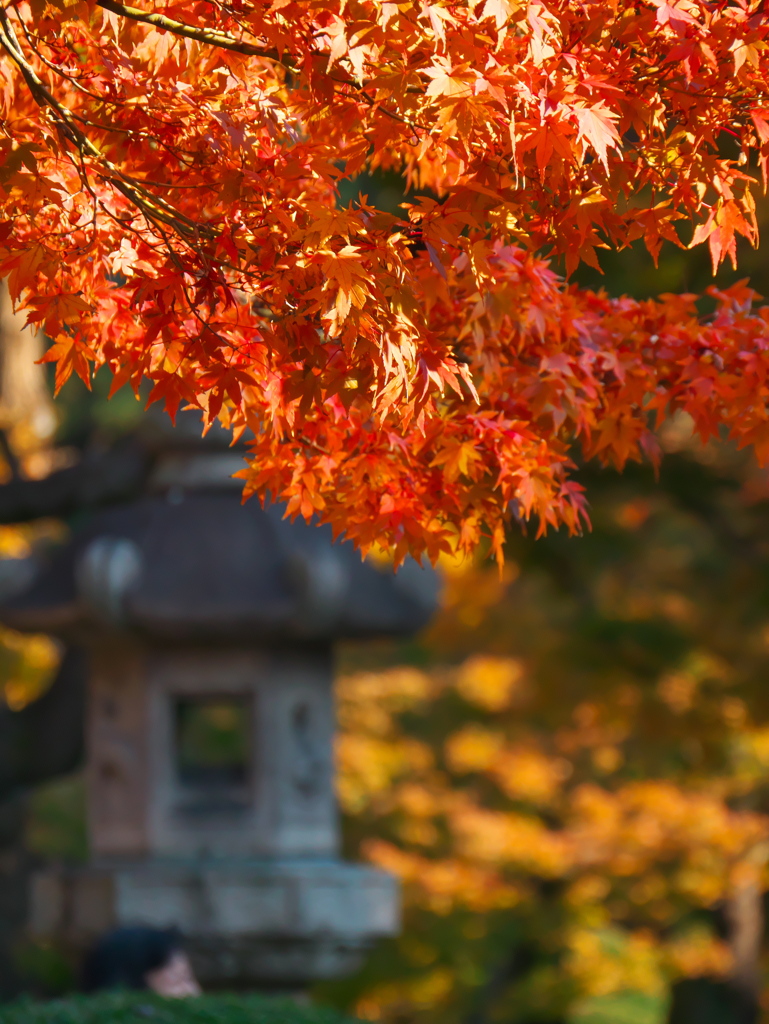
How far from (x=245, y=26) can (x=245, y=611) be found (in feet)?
16.0

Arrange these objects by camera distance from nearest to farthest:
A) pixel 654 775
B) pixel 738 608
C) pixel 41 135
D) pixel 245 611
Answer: pixel 41 135 < pixel 245 611 < pixel 738 608 < pixel 654 775

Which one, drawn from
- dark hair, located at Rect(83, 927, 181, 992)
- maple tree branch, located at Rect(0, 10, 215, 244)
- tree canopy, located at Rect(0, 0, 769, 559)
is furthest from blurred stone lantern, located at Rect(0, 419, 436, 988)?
maple tree branch, located at Rect(0, 10, 215, 244)

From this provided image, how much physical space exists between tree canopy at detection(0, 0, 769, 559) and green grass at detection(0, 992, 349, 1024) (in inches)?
104

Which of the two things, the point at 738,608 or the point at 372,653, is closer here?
the point at 738,608

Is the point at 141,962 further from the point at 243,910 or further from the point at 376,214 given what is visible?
the point at 376,214

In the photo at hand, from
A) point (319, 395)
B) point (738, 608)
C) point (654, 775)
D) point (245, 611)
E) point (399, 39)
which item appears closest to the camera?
point (399, 39)

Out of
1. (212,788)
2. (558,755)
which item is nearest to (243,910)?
(212,788)

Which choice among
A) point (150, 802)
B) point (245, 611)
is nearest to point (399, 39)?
point (245, 611)

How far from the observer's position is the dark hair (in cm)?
656

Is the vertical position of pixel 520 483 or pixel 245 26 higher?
pixel 245 26

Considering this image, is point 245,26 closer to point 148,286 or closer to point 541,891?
point 148,286

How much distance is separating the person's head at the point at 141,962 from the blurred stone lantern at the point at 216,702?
21.3 inches

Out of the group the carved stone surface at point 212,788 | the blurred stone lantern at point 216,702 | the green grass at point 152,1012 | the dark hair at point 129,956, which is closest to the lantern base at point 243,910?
the blurred stone lantern at point 216,702

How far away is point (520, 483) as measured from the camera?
10.5 ft
